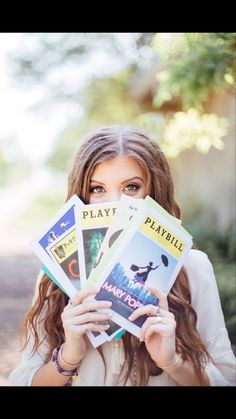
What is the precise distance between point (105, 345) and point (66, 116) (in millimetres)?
5330

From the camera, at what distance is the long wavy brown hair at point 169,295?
179cm

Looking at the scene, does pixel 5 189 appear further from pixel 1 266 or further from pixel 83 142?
pixel 83 142

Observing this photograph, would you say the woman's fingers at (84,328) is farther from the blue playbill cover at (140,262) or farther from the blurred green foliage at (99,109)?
the blurred green foliage at (99,109)

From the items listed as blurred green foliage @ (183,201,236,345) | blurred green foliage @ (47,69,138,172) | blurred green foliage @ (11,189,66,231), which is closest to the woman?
blurred green foliage @ (183,201,236,345)

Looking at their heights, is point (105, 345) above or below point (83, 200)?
below

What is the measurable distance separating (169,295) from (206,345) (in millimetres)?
199

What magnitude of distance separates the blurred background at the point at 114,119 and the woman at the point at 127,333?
46.7 inches

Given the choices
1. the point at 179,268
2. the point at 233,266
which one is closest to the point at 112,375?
the point at 179,268

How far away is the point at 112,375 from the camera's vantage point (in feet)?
5.89

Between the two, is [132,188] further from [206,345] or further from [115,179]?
[206,345]

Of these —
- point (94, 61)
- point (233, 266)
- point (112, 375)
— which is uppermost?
point (94, 61)

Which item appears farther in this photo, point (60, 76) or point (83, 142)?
point (60, 76)

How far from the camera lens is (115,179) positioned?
1788 millimetres
